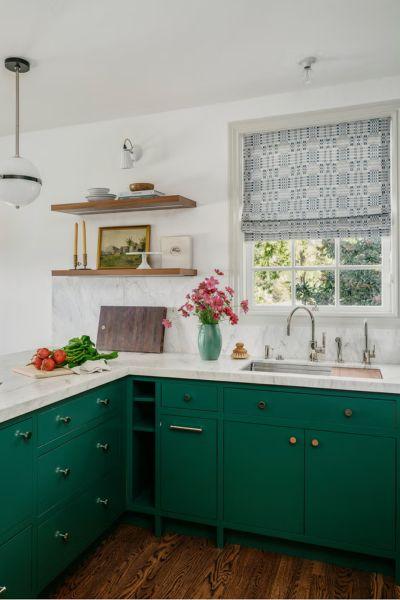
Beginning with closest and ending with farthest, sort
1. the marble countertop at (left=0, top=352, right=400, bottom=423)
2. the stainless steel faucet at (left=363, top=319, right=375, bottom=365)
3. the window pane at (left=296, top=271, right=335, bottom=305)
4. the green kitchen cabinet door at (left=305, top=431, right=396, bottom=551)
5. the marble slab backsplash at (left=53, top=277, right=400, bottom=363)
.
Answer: the marble countertop at (left=0, top=352, right=400, bottom=423), the green kitchen cabinet door at (left=305, top=431, right=396, bottom=551), the stainless steel faucet at (left=363, top=319, right=375, bottom=365), the marble slab backsplash at (left=53, top=277, right=400, bottom=363), the window pane at (left=296, top=271, right=335, bottom=305)

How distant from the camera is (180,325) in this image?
3408mm

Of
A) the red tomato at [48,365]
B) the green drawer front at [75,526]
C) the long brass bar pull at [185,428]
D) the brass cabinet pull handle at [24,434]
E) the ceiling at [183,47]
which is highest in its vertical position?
the ceiling at [183,47]

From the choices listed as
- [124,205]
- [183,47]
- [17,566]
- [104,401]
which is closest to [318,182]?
[183,47]

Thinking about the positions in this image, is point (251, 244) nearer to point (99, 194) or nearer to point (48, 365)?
point (99, 194)

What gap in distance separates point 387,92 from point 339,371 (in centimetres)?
171

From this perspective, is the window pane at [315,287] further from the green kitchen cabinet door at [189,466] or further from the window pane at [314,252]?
the green kitchen cabinet door at [189,466]

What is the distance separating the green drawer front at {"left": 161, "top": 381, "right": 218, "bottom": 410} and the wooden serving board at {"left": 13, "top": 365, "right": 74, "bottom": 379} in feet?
1.83

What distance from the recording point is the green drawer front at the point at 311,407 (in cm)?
238

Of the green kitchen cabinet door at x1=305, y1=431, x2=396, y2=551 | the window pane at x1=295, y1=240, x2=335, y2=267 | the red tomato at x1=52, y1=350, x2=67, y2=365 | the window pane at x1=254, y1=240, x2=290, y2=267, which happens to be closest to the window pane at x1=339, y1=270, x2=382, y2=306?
the window pane at x1=295, y1=240, x2=335, y2=267

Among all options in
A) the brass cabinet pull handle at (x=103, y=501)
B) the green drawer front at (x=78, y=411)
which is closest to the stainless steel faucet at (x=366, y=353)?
the green drawer front at (x=78, y=411)

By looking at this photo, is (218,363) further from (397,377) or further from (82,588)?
(82,588)

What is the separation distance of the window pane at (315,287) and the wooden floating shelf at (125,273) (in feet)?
2.37

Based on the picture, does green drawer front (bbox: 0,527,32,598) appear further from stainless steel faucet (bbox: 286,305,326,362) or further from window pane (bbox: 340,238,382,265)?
window pane (bbox: 340,238,382,265)

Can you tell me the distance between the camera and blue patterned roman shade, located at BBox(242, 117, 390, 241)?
118 inches
